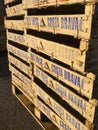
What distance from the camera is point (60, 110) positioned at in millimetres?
3523

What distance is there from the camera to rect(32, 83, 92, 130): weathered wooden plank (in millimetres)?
3125

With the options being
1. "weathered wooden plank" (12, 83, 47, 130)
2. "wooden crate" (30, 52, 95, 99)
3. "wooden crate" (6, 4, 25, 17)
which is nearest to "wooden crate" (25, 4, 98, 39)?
"wooden crate" (30, 52, 95, 99)

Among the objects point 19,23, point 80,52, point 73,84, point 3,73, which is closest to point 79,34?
point 80,52

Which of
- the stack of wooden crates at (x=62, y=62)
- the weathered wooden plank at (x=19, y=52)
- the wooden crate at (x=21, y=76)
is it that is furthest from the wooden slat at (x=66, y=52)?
the wooden crate at (x=21, y=76)

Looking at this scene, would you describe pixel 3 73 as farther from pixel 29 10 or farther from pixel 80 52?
pixel 80 52

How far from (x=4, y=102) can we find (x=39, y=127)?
1526 mm

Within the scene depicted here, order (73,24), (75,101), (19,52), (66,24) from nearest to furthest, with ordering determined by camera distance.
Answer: (73,24)
(66,24)
(75,101)
(19,52)

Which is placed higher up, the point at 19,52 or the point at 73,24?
→ the point at 73,24

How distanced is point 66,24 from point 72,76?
731 millimetres

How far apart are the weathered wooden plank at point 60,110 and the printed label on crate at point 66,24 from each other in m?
1.22

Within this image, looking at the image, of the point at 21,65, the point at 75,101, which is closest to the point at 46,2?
the point at 75,101

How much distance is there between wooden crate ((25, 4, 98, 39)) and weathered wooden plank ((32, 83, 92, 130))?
1.21 metres

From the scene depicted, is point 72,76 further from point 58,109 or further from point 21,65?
point 21,65

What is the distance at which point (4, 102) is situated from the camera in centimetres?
545
